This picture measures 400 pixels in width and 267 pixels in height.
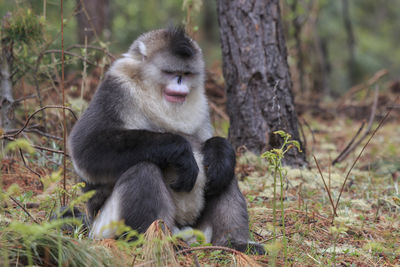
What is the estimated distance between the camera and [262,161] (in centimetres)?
488

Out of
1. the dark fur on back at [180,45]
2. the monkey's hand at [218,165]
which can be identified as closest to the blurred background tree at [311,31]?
the dark fur on back at [180,45]

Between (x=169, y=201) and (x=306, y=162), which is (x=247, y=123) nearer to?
(x=306, y=162)

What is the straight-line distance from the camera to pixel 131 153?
2879 millimetres

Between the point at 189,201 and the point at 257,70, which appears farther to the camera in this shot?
the point at 257,70

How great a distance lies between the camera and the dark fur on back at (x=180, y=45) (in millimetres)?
3352

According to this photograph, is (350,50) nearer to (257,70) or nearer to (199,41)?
(199,41)

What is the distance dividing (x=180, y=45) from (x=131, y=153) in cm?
99

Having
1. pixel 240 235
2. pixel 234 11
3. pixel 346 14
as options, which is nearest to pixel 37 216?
pixel 240 235

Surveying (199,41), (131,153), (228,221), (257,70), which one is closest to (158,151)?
(131,153)

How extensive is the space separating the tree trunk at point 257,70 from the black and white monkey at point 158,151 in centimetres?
128

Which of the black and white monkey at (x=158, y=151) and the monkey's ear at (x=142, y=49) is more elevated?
the monkey's ear at (x=142, y=49)

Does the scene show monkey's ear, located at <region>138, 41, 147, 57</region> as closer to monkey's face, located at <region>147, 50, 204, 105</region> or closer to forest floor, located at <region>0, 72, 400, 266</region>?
monkey's face, located at <region>147, 50, 204, 105</region>

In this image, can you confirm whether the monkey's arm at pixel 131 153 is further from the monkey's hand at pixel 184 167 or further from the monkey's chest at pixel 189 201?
the monkey's chest at pixel 189 201

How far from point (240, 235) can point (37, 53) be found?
3200mm
